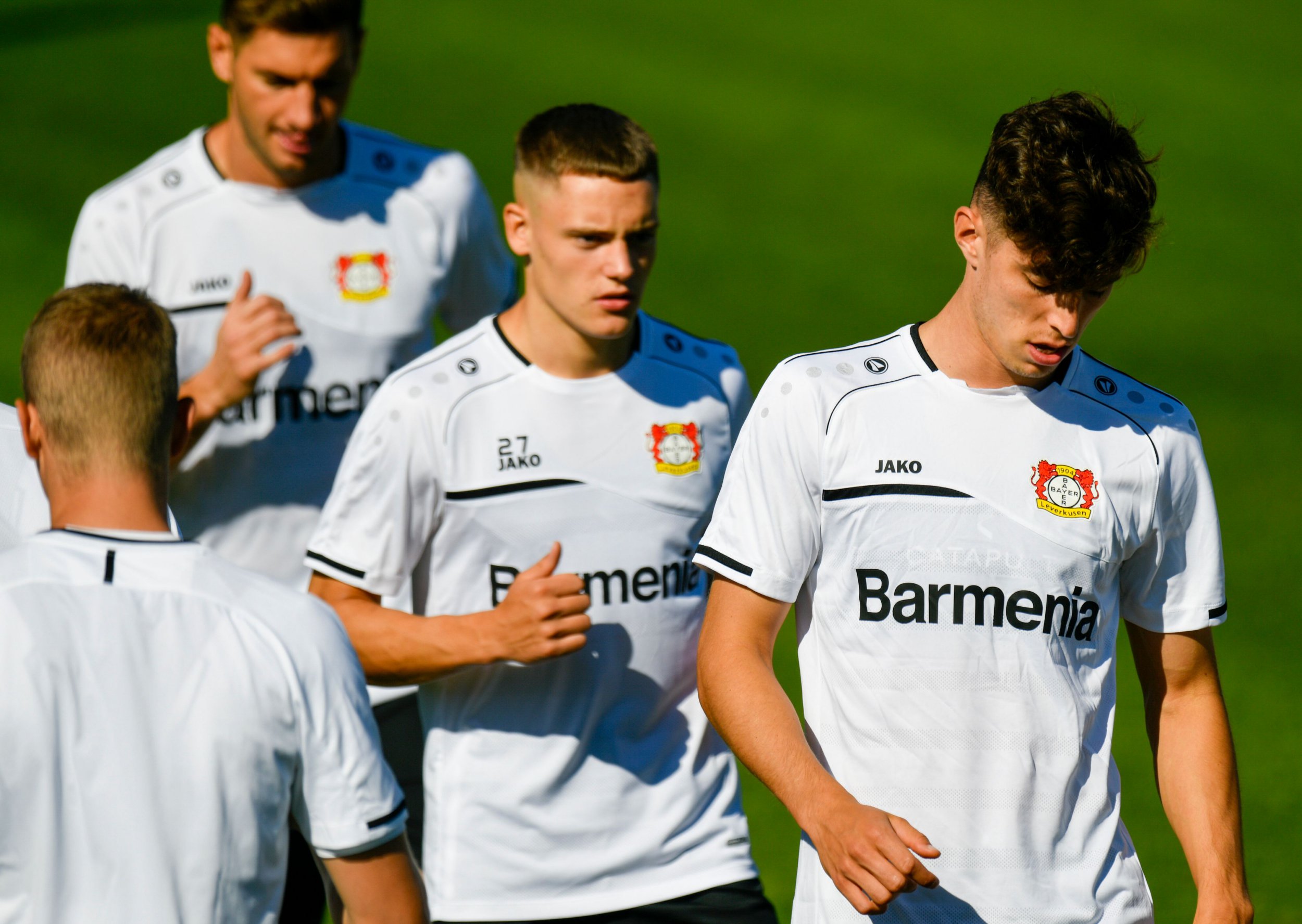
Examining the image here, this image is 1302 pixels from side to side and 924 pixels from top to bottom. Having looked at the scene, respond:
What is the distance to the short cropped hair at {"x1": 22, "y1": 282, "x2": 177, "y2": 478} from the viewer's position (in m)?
2.44

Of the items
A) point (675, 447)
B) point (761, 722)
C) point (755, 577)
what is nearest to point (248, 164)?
point (675, 447)

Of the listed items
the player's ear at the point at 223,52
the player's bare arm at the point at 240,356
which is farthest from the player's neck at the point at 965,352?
the player's ear at the point at 223,52

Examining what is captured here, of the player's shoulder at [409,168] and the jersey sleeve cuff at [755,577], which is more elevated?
the player's shoulder at [409,168]

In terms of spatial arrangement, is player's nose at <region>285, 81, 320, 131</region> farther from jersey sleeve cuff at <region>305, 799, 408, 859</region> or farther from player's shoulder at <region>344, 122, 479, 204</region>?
jersey sleeve cuff at <region>305, 799, 408, 859</region>

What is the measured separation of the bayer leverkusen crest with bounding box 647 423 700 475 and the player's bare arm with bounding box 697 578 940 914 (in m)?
0.76

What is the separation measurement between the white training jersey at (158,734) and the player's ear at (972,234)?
4.25ft

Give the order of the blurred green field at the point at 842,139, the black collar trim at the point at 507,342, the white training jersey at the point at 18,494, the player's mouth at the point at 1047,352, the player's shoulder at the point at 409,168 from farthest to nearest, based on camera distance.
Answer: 1. the blurred green field at the point at 842,139
2. the player's shoulder at the point at 409,168
3. the black collar trim at the point at 507,342
4. the white training jersey at the point at 18,494
5. the player's mouth at the point at 1047,352

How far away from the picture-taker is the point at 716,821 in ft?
12.2

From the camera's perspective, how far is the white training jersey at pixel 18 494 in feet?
9.64

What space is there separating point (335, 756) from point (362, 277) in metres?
2.32

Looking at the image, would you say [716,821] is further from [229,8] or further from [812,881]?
[229,8]

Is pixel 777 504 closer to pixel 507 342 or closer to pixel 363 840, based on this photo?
pixel 363 840

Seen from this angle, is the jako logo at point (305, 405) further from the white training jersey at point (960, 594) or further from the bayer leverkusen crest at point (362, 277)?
the white training jersey at point (960, 594)

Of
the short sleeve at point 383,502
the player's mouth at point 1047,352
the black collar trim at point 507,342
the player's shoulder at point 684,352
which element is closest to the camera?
the player's mouth at point 1047,352
